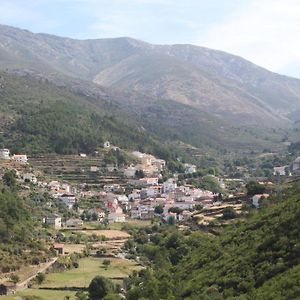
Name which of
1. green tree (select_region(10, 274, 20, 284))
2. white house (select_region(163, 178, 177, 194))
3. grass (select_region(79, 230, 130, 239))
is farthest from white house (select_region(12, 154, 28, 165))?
green tree (select_region(10, 274, 20, 284))

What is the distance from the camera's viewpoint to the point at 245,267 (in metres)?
24.1

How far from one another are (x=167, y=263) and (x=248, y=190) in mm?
18868

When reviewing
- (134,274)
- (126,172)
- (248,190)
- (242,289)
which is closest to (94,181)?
(126,172)

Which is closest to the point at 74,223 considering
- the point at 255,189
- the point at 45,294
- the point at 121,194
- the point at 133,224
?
the point at 133,224

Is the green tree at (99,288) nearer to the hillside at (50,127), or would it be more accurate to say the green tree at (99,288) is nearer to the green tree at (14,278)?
the green tree at (14,278)

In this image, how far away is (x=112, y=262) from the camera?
1829 inches

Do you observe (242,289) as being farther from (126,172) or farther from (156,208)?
(126,172)

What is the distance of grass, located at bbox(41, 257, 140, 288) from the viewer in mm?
39594

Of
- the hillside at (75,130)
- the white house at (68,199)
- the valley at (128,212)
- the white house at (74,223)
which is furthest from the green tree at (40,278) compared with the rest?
the hillside at (75,130)

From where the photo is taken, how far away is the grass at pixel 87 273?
130ft

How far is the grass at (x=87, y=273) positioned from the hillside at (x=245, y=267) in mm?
5997

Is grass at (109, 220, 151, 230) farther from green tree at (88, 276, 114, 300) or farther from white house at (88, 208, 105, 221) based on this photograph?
green tree at (88, 276, 114, 300)

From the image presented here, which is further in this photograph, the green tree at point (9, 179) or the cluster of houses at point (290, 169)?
the cluster of houses at point (290, 169)

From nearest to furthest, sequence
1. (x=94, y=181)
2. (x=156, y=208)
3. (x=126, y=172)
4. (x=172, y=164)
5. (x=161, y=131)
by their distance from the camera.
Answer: (x=156, y=208), (x=94, y=181), (x=126, y=172), (x=172, y=164), (x=161, y=131)
